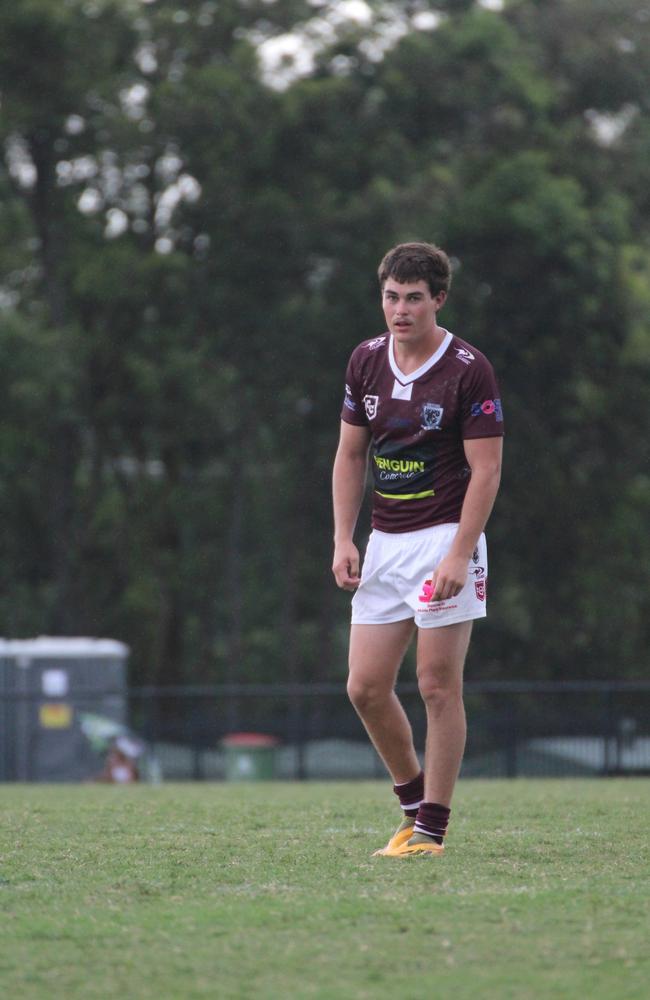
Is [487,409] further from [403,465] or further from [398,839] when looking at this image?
[398,839]

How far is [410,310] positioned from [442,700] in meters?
1.34

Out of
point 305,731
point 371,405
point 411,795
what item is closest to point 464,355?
point 371,405

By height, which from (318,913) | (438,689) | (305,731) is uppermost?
(438,689)

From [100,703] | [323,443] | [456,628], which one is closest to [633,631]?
[323,443]

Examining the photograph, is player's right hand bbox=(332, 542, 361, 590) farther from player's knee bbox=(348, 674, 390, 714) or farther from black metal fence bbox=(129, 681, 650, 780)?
black metal fence bbox=(129, 681, 650, 780)

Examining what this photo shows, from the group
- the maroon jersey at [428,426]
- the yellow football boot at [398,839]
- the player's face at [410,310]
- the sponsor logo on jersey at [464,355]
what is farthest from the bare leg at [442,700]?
the player's face at [410,310]

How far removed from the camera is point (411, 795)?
6.20m

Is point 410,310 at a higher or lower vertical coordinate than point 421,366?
higher

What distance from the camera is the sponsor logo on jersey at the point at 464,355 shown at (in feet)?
19.5

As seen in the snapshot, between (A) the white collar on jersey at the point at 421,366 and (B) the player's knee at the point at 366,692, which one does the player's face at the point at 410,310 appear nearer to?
(A) the white collar on jersey at the point at 421,366

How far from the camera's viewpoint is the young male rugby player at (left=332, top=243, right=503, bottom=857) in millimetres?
5836

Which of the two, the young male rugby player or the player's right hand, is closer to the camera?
the young male rugby player

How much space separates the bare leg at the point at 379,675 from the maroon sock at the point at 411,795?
0.29 feet

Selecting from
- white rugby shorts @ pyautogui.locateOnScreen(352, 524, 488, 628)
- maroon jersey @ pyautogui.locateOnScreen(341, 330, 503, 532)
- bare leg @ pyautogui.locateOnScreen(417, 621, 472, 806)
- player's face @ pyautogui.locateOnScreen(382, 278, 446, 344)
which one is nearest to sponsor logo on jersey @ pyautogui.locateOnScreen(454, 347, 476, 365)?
maroon jersey @ pyautogui.locateOnScreen(341, 330, 503, 532)
